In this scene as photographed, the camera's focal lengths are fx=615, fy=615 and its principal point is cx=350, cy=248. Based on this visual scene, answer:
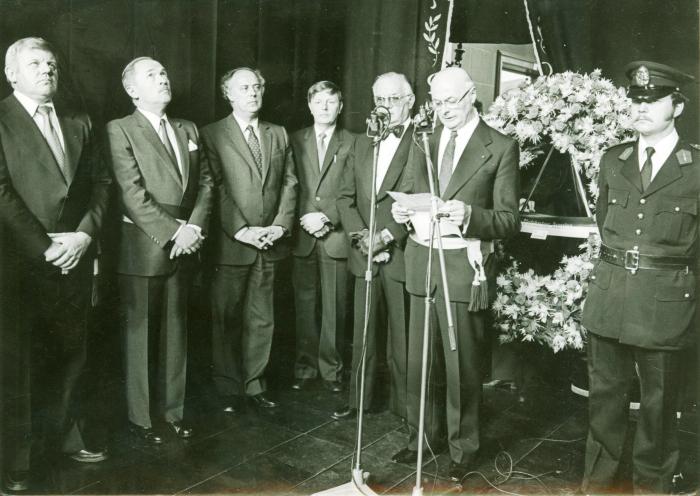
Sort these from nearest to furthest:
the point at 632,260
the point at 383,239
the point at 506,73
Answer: the point at 632,260 → the point at 383,239 → the point at 506,73

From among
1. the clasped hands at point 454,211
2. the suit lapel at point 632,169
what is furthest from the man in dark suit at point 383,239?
the suit lapel at point 632,169

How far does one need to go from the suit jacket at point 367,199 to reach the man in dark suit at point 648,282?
1034 mm

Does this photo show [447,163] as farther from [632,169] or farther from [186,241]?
[186,241]

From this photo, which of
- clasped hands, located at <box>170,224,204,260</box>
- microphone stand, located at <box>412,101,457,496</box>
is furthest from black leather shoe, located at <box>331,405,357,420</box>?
clasped hands, located at <box>170,224,204,260</box>

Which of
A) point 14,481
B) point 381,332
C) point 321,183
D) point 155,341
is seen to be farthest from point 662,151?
point 14,481

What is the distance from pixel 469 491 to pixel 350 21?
274cm

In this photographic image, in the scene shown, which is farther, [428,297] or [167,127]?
[167,127]

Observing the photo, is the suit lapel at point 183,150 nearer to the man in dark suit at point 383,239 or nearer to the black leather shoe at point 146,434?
the man in dark suit at point 383,239

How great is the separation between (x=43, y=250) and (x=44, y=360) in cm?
47

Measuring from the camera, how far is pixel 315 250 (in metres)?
3.72

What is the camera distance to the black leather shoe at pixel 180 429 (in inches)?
120

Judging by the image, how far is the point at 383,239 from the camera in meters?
3.18

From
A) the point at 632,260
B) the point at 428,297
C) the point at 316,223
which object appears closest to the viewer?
the point at 428,297

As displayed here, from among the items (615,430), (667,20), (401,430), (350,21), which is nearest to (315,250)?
(401,430)
